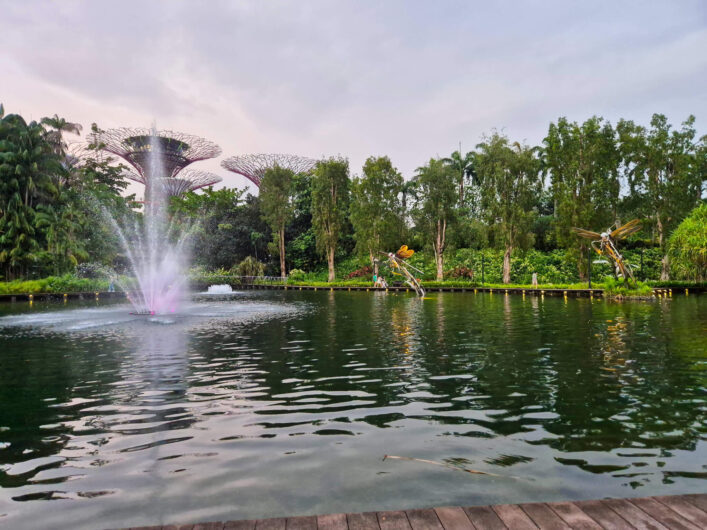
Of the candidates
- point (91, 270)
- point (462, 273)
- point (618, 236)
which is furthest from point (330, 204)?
point (618, 236)

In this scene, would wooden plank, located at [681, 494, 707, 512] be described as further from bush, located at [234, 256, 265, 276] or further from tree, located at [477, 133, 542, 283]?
bush, located at [234, 256, 265, 276]

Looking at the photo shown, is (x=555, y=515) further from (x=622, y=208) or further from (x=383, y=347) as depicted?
(x=622, y=208)

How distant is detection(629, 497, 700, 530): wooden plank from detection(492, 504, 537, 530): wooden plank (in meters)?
0.85

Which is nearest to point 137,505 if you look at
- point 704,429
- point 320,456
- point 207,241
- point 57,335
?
point 320,456

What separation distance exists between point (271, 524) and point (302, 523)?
20cm

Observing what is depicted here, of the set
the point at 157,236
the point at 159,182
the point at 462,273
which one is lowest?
the point at 462,273

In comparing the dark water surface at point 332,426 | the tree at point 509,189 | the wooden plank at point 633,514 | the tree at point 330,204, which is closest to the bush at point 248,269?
the tree at point 330,204

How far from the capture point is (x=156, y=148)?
5916cm

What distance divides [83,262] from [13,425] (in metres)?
45.8

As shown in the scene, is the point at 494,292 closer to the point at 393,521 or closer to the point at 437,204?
the point at 437,204

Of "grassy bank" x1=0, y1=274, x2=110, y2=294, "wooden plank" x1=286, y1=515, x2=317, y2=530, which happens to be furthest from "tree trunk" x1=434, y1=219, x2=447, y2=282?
"wooden plank" x1=286, y1=515, x2=317, y2=530

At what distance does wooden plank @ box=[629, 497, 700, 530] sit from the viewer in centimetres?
308

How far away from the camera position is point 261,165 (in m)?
66.6

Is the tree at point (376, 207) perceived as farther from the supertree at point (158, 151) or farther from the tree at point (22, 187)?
the tree at point (22, 187)
